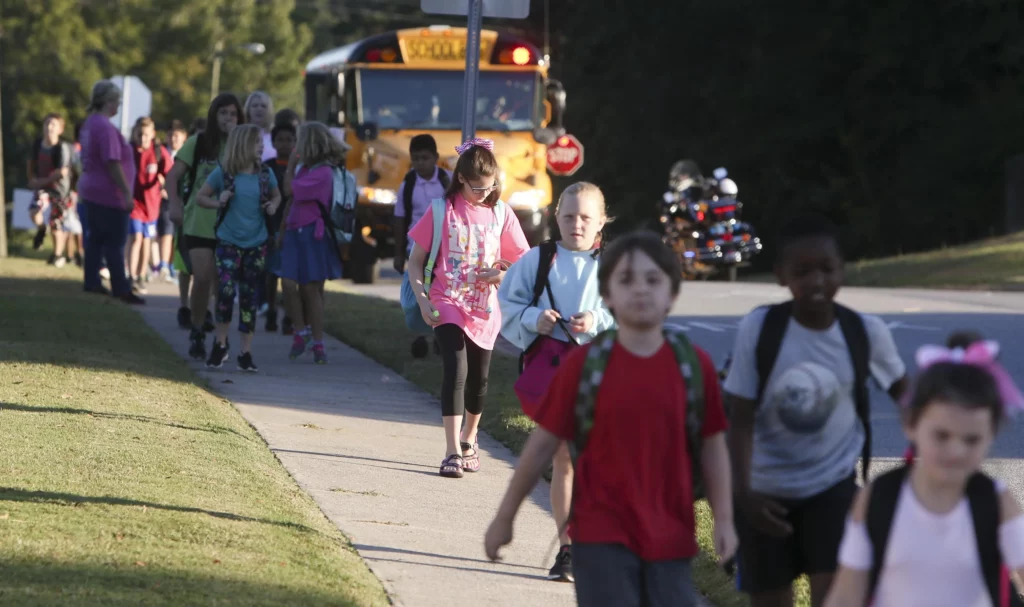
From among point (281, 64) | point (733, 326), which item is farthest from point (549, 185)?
point (281, 64)

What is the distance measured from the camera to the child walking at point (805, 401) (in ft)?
13.8

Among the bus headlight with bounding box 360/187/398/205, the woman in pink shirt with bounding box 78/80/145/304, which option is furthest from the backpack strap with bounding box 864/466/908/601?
the bus headlight with bounding box 360/187/398/205

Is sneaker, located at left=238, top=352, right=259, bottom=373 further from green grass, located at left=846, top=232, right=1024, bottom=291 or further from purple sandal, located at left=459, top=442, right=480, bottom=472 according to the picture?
green grass, located at left=846, top=232, right=1024, bottom=291

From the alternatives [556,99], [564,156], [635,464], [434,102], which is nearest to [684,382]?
[635,464]

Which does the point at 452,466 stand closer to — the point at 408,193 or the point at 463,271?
the point at 463,271

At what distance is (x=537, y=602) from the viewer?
5.57 metres

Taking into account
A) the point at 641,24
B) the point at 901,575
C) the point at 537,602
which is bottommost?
the point at 537,602

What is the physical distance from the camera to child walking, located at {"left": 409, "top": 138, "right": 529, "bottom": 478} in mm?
7672

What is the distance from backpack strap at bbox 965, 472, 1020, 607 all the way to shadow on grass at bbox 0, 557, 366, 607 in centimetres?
241

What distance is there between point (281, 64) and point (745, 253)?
4884 centimetres

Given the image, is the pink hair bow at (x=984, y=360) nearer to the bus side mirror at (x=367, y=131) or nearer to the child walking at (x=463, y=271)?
the child walking at (x=463, y=271)

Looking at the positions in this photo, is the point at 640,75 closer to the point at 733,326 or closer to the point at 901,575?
the point at 733,326

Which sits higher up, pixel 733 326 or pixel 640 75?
pixel 640 75

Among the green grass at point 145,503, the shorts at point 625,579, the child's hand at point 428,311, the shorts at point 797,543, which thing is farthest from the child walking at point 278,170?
the shorts at point 625,579
